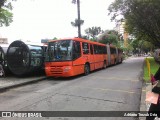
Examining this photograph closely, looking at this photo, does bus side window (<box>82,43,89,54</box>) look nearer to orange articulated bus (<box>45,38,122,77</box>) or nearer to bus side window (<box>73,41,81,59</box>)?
orange articulated bus (<box>45,38,122,77</box>)

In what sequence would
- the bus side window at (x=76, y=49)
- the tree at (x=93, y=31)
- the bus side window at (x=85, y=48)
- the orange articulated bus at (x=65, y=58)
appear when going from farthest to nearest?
the tree at (x=93, y=31)
the bus side window at (x=85, y=48)
the bus side window at (x=76, y=49)
the orange articulated bus at (x=65, y=58)

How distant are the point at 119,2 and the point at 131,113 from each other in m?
26.6

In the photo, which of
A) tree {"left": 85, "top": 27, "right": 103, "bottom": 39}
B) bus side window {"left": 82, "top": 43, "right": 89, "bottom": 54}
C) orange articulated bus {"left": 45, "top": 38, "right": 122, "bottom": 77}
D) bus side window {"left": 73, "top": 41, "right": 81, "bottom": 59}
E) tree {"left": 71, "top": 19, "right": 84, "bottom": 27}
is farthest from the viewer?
tree {"left": 85, "top": 27, "right": 103, "bottom": 39}

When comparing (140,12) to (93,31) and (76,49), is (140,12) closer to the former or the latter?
(76,49)

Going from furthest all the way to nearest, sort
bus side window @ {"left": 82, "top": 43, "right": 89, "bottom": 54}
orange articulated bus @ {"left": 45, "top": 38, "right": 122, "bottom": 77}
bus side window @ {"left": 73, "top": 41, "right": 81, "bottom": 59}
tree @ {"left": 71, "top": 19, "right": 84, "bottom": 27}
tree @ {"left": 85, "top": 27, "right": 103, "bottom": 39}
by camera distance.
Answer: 1. tree @ {"left": 85, "top": 27, "right": 103, "bottom": 39}
2. tree @ {"left": 71, "top": 19, "right": 84, "bottom": 27}
3. bus side window @ {"left": 82, "top": 43, "right": 89, "bottom": 54}
4. bus side window @ {"left": 73, "top": 41, "right": 81, "bottom": 59}
5. orange articulated bus @ {"left": 45, "top": 38, "right": 122, "bottom": 77}

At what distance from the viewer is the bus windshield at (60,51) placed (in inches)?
624

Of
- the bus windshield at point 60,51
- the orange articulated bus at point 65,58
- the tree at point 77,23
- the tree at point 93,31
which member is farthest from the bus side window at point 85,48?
the tree at point 93,31

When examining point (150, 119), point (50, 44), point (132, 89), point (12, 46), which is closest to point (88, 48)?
point (50, 44)

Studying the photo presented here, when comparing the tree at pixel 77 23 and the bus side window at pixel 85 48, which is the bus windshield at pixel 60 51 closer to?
the bus side window at pixel 85 48

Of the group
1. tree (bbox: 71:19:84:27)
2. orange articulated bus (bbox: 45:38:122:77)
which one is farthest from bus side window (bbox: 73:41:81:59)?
tree (bbox: 71:19:84:27)

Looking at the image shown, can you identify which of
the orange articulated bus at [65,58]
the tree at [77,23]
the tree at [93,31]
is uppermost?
the tree at [93,31]

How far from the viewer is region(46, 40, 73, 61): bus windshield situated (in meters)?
15.8

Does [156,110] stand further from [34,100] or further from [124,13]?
[124,13]

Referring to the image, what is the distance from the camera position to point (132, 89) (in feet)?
37.7
